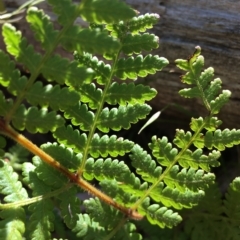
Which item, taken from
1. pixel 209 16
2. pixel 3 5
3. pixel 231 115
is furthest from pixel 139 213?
pixel 3 5

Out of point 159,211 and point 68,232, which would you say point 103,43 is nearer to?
point 159,211

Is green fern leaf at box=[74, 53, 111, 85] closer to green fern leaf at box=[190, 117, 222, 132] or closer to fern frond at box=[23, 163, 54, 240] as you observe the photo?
green fern leaf at box=[190, 117, 222, 132]

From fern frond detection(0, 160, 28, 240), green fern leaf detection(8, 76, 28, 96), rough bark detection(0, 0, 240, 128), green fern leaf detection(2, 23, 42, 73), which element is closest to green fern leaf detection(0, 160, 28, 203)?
fern frond detection(0, 160, 28, 240)

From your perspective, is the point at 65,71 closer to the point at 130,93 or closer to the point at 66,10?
the point at 66,10

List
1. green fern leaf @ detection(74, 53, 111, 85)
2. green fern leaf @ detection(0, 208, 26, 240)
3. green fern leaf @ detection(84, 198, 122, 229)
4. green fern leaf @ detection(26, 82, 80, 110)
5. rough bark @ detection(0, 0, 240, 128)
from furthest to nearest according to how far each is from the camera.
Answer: rough bark @ detection(0, 0, 240, 128), green fern leaf @ detection(84, 198, 122, 229), green fern leaf @ detection(74, 53, 111, 85), green fern leaf @ detection(0, 208, 26, 240), green fern leaf @ detection(26, 82, 80, 110)

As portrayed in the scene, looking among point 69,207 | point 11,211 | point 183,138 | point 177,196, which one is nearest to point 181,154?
point 183,138

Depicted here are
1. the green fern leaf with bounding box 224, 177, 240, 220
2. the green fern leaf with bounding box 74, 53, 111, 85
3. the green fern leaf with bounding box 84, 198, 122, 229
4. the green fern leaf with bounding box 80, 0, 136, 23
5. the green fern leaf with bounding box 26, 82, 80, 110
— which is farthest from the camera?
the green fern leaf with bounding box 224, 177, 240, 220
